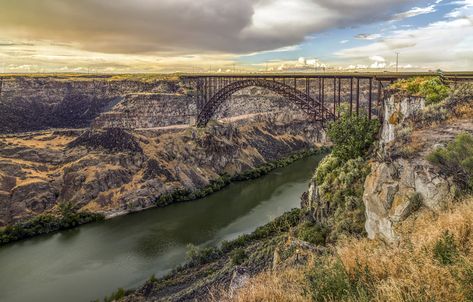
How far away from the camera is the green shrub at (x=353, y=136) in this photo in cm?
2241

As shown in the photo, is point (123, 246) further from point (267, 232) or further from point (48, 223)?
point (267, 232)

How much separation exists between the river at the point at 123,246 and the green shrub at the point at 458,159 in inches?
730

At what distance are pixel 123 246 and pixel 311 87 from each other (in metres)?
56.2

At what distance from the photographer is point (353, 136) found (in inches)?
904

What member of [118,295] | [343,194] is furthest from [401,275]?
[118,295]

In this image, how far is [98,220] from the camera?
113 ft

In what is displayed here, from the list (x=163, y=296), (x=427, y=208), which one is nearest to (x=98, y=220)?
(x=163, y=296)

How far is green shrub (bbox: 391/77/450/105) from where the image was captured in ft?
55.0

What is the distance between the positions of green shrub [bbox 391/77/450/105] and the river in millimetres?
16949

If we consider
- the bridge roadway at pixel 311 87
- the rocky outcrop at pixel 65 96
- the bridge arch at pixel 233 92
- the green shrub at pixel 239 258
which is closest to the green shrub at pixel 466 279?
the green shrub at pixel 239 258

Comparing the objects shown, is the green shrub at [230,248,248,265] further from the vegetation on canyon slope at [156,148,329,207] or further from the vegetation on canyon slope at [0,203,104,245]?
the vegetation on canyon slope at [156,148,329,207]

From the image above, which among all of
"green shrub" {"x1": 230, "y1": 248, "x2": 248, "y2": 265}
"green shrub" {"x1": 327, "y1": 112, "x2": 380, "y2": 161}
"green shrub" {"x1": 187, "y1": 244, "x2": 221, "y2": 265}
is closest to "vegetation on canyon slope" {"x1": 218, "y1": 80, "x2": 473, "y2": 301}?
"green shrub" {"x1": 230, "y1": 248, "x2": 248, "y2": 265}

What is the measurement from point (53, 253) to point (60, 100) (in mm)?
42062

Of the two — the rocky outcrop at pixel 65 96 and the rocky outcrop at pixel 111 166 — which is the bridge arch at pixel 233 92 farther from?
the rocky outcrop at pixel 65 96
